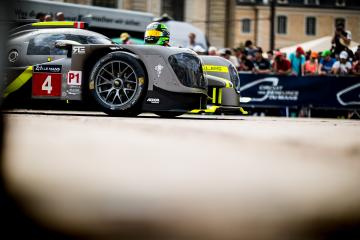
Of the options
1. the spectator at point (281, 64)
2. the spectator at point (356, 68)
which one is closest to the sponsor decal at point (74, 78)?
the spectator at point (281, 64)

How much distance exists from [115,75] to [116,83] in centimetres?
10

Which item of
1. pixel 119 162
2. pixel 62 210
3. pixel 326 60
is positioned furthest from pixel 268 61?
pixel 62 210

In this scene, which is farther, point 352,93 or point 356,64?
point 356,64

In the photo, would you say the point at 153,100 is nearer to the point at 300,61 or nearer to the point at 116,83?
the point at 116,83

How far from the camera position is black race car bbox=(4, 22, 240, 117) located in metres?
9.48

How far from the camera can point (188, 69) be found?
9859mm

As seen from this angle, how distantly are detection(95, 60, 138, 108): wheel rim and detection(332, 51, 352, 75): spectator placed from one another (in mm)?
9226

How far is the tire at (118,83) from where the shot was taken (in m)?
9.44

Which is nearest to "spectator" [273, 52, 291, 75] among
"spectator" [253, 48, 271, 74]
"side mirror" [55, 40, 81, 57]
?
"spectator" [253, 48, 271, 74]

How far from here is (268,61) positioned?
17984mm

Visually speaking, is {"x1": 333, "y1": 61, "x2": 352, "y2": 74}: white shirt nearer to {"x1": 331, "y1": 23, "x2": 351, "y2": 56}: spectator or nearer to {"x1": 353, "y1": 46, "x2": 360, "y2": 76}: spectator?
{"x1": 353, "y1": 46, "x2": 360, "y2": 76}: spectator

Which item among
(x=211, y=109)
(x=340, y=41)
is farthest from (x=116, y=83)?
(x=340, y=41)

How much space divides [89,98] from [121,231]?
7.32 meters

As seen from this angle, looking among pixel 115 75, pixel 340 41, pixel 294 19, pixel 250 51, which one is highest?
pixel 294 19
